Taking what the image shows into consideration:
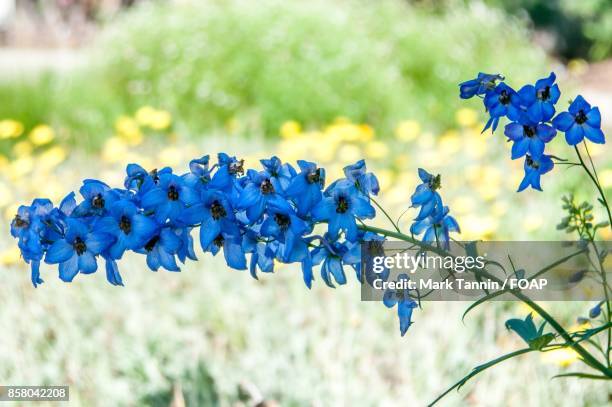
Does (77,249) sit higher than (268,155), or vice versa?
(268,155)

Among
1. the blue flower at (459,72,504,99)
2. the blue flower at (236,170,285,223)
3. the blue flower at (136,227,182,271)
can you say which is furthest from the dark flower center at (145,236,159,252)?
the blue flower at (459,72,504,99)

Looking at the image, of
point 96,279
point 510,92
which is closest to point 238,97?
point 96,279

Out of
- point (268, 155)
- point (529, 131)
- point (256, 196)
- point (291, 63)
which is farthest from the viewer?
point (291, 63)

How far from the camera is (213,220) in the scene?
1.03m

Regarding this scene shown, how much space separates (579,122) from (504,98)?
115 mm

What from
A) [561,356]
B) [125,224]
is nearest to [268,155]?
[561,356]

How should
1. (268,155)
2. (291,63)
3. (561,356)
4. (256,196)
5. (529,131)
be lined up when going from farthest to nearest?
(291,63) < (268,155) < (561,356) < (529,131) < (256,196)

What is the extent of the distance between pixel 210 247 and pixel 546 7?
45.6ft

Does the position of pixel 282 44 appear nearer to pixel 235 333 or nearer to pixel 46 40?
pixel 235 333

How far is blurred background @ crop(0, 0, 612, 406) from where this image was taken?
2260mm

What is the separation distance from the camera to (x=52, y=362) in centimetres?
243

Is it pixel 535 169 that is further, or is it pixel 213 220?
pixel 535 169

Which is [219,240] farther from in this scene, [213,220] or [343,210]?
[343,210]

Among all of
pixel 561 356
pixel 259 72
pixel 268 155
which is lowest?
pixel 561 356
